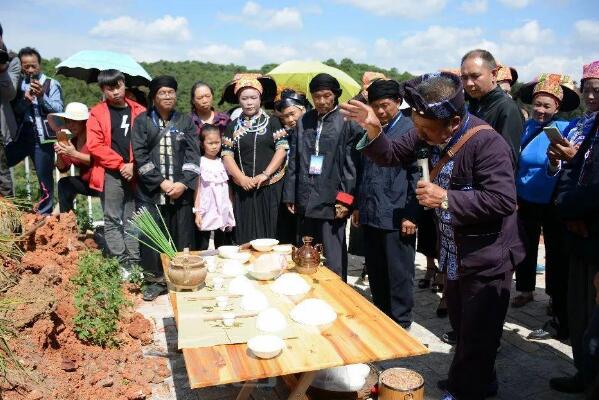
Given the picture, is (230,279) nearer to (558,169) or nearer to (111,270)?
(111,270)

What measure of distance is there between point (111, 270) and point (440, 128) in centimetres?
351

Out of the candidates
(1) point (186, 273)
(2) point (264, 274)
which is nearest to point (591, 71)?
(2) point (264, 274)

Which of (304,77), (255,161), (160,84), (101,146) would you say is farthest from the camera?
(304,77)

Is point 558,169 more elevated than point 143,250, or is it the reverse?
point 558,169

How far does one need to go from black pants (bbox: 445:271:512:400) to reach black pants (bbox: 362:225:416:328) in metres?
1.09

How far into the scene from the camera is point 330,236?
14.4ft

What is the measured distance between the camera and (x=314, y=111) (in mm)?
4469

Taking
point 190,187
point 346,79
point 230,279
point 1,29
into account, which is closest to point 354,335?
point 230,279

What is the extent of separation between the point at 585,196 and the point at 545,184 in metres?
1.30

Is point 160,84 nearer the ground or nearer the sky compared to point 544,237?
nearer the sky

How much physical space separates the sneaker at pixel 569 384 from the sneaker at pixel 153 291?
348 cm

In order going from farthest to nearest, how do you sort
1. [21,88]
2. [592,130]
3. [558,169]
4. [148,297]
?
[21,88], [148,297], [558,169], [592,130]

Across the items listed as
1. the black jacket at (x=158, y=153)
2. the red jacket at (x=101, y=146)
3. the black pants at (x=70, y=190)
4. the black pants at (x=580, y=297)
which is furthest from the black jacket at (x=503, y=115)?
the black pants at (x=70, y=190)

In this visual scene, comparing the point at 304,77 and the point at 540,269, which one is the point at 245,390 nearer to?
the point at 540,269
